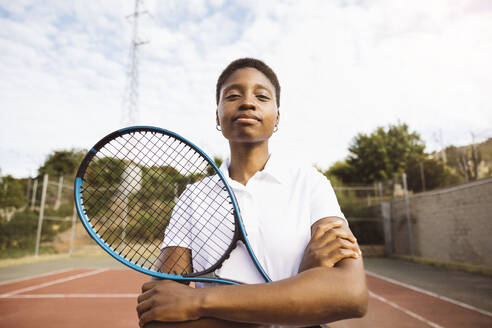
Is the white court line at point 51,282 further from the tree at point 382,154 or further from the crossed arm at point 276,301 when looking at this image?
the tree at point 382,154

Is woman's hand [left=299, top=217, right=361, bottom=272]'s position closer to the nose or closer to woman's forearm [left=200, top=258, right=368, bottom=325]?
woman's forearm [left=200, top=258, right=368, bottom=325]

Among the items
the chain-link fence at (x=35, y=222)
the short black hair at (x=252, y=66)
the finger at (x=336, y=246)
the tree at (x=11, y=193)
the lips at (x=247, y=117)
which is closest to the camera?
the finger at (x=336, y=246)

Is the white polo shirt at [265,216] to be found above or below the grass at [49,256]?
above

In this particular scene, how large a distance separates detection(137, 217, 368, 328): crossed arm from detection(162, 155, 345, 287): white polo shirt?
135mm

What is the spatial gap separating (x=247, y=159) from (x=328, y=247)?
0.48 m

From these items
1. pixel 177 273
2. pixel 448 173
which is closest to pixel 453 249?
pixel 448 173

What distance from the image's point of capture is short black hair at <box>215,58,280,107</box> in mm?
1405

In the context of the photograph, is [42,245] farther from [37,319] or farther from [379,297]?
[379,297]

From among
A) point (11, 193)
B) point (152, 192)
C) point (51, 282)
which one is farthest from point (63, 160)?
point (152, 192)

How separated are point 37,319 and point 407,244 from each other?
11158mm

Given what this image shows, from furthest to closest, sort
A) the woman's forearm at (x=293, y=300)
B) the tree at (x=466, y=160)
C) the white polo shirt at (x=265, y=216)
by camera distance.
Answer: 1. the tree at (x=466, y=160)
2. the white polo shirt at (x=265, y=216)
3. the woman's forearm at (x=293, y=300)

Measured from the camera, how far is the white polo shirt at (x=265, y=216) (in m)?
1.14

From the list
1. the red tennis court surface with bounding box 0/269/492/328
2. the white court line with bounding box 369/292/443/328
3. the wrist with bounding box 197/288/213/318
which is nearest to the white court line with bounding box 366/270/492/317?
the red tennis court surface with bounding box 0/269/492/328

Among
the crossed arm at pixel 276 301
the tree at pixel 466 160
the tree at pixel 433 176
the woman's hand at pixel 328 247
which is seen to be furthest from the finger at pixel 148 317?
the tree at pixel 433 176
